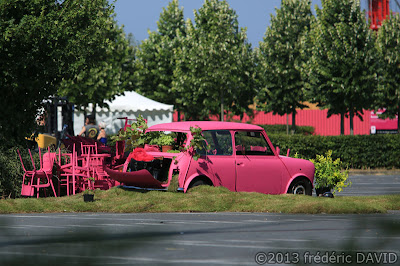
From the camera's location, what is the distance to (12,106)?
55.9 feet

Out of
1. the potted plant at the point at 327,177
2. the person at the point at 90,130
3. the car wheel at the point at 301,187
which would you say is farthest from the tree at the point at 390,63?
the car wheel at the point at 301,187

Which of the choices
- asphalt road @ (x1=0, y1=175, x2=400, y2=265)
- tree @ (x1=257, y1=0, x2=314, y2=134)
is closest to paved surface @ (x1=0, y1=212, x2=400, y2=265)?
asphalt road @ (x1=0, y1=175, x2=400, y2=265)

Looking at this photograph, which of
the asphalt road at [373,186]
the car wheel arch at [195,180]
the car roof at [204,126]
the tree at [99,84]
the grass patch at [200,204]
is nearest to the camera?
the grass patch at [200,204]

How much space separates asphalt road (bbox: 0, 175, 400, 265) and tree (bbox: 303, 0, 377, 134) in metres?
23.4

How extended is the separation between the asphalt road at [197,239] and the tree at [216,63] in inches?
1208

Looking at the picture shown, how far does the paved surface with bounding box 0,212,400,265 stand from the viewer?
Answer: 26.6ft

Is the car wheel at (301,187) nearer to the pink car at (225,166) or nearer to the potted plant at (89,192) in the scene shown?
the pink car at (225,166)

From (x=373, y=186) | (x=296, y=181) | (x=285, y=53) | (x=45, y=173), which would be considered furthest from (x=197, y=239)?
(x=285, y=53)

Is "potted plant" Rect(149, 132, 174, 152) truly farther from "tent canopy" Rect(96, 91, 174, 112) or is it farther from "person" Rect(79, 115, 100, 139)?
"tent canopy" Rect(96, 91, 174, 112)

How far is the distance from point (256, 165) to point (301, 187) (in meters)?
1.15

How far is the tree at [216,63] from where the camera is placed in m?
43.8

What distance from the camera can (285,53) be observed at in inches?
1961

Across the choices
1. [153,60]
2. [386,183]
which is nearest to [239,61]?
[153,60]

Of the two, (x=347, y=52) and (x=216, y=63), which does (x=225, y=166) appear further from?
(x=216, y=63)
